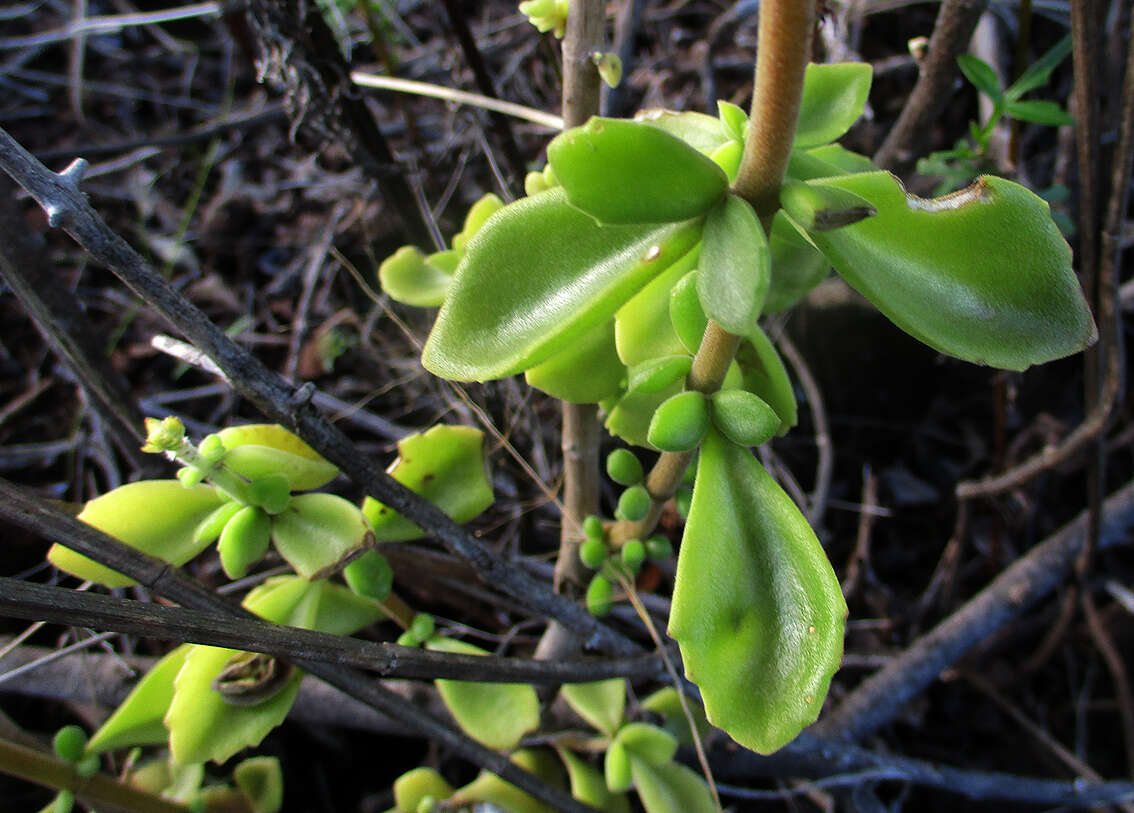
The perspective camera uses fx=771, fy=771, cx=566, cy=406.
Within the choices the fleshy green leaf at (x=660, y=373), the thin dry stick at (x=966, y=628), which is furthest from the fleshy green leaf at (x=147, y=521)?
the thin dry stick at (x=966, y=628)

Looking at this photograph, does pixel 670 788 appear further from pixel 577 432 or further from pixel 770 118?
pixel 770 118

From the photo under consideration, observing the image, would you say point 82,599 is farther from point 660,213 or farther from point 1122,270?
point 1122,270

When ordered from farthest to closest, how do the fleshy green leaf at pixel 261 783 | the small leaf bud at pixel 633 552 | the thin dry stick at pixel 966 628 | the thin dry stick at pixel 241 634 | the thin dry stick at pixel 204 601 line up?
the thin dry stick at pixel 966 628 → the fleshy green leaf at pixel 261 783 → the small leaf bud at pixel 633 552 → the thin dry stick at pixel 204 601 → the thin dry stick at pixel 241 634

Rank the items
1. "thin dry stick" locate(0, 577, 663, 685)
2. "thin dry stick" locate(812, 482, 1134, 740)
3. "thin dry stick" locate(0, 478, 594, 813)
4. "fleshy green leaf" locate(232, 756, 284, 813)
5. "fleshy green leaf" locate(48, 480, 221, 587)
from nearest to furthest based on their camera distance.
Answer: "thin dry stick" locate(0, 577, 663, 685) < "thin dry stick" locate(0, 478, 594, 813) < "fleshy green leaf" locate(48, 480, 221, 587) < "fleshy green leaf" locate(232, 756, 284, 813) < "thin dry stick" locate(812, 482, 1134, 740)

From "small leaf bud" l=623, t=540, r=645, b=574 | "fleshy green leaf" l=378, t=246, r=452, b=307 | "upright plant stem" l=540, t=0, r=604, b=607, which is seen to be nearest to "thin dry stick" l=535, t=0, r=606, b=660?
"upright plant stem" l=540, t=0, r=604, b=607

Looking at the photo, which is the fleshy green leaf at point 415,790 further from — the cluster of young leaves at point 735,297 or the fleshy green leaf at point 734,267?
the fleshy green leaf at point 734,267

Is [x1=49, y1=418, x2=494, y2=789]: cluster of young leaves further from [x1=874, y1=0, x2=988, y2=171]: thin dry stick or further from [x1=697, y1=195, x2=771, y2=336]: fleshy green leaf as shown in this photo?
[x1=874, y1=0, x2=988, y2=171]: thin dry stick

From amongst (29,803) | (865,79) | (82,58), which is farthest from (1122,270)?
(82,58)
